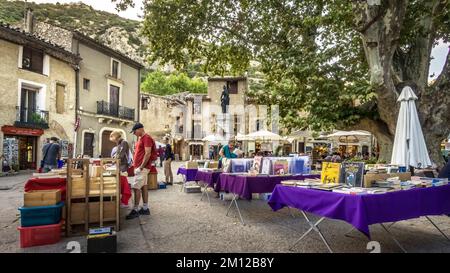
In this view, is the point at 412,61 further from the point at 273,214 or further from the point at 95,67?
the point at 95,67

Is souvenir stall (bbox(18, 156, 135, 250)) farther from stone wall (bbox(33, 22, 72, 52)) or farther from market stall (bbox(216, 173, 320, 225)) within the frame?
stone wall (bbox(33, 22, 72, 52))

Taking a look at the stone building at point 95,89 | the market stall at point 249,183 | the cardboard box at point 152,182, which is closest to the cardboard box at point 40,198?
the market stall at point 249,183

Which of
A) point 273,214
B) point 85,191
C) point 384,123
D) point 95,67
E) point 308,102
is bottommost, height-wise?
point 273,214

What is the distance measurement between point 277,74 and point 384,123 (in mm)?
5016

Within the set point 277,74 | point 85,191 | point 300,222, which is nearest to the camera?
point 85,191

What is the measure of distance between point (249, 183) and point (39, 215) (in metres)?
3.33

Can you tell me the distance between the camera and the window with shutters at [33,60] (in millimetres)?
17523

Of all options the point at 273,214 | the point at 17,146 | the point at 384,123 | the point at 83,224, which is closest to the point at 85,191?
the point at 83,224

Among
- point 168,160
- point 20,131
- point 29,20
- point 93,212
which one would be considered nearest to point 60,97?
point 20,131

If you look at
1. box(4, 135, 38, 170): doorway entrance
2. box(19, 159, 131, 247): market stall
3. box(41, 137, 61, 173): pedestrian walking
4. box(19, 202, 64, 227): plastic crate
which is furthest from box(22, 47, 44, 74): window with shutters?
box(19, 202, 64, 227): plastic crate

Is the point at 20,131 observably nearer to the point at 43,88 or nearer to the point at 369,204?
the point at 43,88

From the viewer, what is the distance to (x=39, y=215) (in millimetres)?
4348
